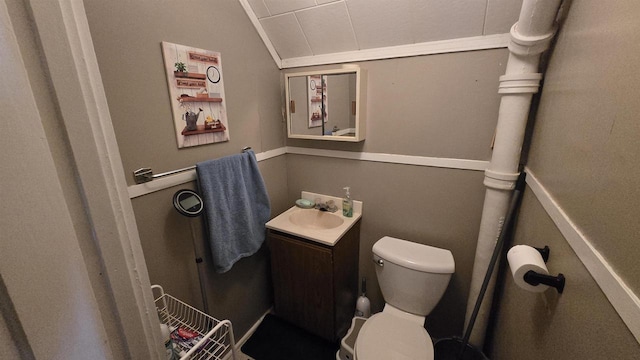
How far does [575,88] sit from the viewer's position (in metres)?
Answer: 0.74

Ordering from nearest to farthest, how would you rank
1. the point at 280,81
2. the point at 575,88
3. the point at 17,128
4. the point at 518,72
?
the point at 17,128
the point at 575,88
the point at 518,72
the point at 280,81

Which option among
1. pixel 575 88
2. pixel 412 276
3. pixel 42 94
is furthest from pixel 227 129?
pixel 575 88

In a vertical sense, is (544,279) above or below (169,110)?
below

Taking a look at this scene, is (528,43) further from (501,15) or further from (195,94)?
(195,94)

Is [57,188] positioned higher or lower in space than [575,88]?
lower

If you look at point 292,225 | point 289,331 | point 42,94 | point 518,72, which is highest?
point 518,72

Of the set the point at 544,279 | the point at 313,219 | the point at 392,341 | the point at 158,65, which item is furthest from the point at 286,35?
the point at 392,341

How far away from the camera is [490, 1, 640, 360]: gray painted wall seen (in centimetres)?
47

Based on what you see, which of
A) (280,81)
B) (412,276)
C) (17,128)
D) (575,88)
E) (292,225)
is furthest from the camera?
(280,81)

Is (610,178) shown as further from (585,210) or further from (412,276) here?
(412,276)

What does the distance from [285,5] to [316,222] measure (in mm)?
1366

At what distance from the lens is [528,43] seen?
98cm

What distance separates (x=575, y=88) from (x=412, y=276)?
1065 millimetres

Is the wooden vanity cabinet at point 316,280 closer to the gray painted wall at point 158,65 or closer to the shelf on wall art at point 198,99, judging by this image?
the gray painted wall at point 158,65
